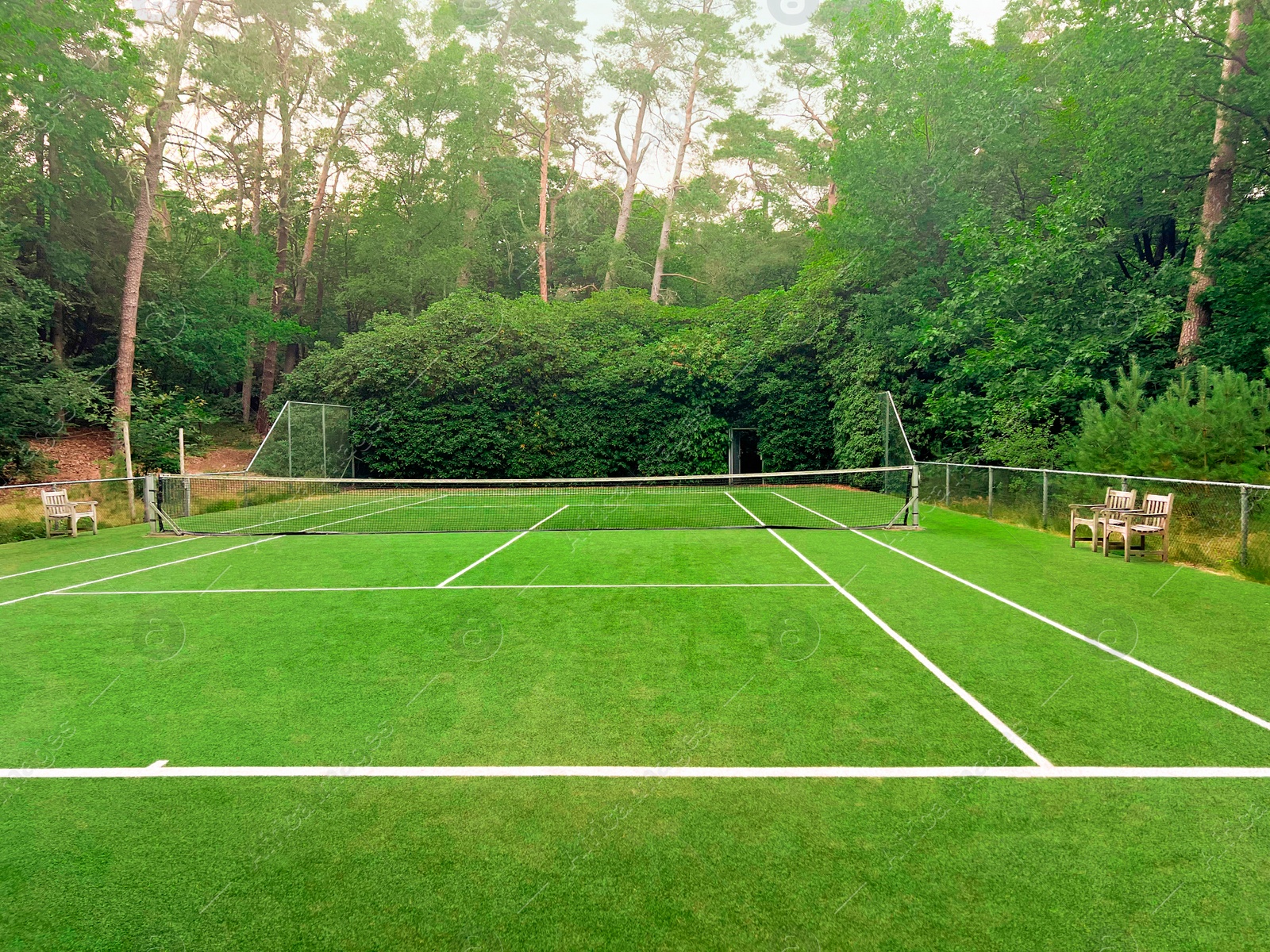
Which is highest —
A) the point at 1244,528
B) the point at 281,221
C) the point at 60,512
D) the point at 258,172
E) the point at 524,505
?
the point at 258,172

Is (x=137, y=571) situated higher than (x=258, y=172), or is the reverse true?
(x=258, y=172)

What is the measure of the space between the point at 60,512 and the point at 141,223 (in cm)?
1461

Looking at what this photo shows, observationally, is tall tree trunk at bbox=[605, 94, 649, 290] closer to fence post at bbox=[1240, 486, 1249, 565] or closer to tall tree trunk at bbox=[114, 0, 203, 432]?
tall tree trunk at bbox=[114, 0, 203, 432]

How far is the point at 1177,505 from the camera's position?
1095 centimetres

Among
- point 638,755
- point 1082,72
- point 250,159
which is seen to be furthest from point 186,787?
point 250,159

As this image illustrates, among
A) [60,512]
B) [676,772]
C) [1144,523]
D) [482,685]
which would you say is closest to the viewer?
[676,772]

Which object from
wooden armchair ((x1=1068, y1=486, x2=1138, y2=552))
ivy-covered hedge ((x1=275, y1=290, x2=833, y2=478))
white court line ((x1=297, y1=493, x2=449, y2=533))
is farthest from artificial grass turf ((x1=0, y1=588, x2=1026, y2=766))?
ivy-covered hedge ((x1=275, y1=290, x2=833, y2=478))

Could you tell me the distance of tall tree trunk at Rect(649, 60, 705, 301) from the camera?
34.4 meters

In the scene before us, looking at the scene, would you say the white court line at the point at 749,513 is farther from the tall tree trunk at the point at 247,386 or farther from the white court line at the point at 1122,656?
the tall tree trunk at the point at 247,386

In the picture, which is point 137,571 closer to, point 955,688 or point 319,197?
point 955,688

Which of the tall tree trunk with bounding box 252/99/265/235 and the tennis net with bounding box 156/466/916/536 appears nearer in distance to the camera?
the tennis net with bounding box 156/466/916/536

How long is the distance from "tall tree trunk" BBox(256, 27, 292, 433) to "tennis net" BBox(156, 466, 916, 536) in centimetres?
1030

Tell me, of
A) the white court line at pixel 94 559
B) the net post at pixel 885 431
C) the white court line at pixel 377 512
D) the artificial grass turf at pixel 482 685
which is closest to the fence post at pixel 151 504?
the white court line at pixel 94 559

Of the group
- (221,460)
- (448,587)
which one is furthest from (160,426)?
(448,587)
